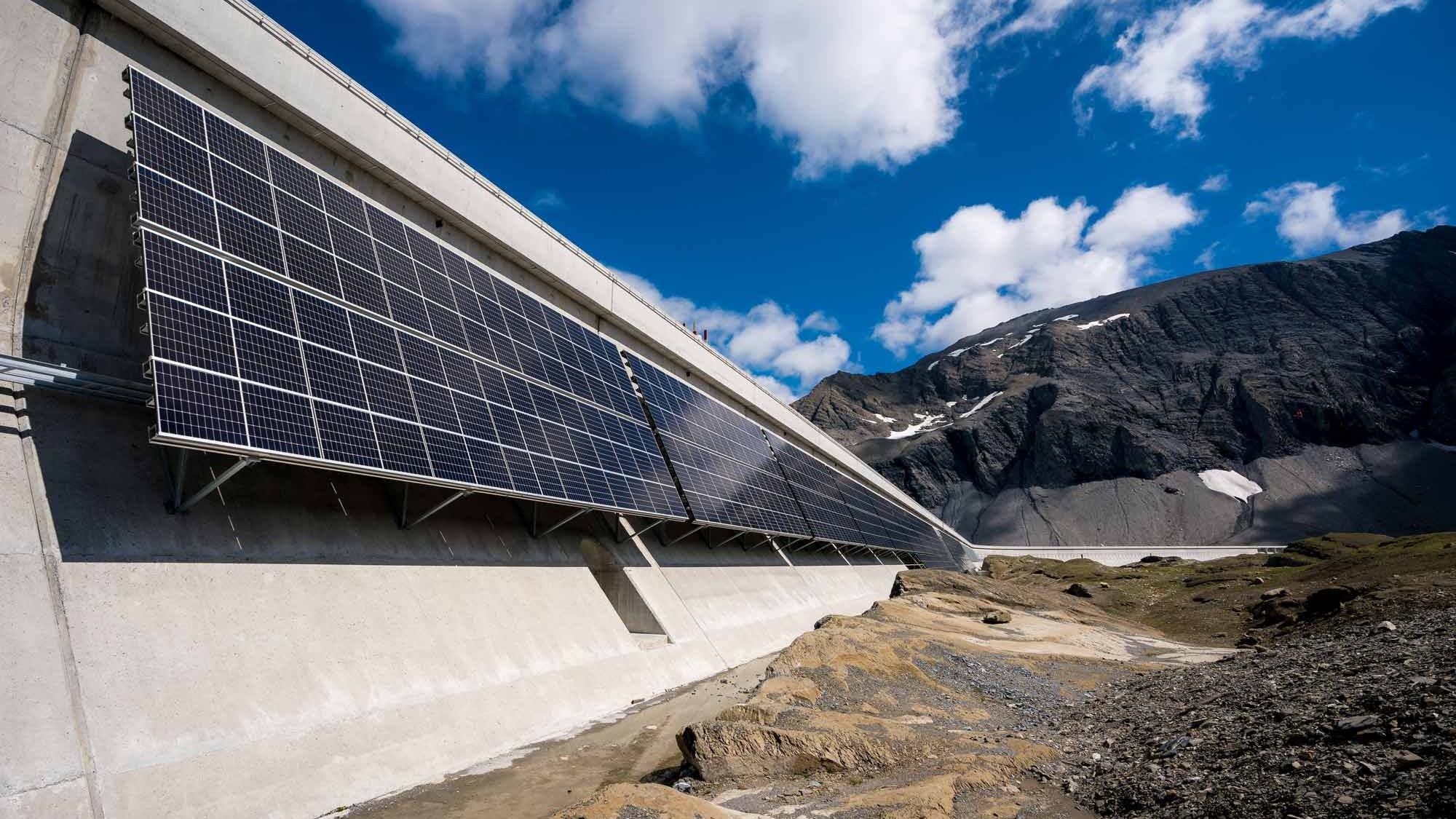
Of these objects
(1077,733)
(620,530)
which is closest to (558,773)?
(1077,733)

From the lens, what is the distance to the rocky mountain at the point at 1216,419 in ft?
372

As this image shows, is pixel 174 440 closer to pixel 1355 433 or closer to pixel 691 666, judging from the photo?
pixel 691 666

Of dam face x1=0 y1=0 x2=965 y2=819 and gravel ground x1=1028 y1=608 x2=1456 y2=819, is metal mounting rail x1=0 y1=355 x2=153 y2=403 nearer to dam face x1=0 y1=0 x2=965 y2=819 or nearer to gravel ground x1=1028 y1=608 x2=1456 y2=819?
dam face x1=0 y1=0 x2=965 y2=819

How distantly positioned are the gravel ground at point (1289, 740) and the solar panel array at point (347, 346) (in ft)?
36.5

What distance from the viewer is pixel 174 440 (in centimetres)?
870

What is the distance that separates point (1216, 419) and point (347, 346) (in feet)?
501

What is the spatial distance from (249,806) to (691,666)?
40.0 ft

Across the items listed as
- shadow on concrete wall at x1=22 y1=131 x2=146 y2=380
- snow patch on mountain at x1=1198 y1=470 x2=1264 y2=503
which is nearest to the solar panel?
shadow on concrete wall at x1=22 y1=131 x2=146 y2=380

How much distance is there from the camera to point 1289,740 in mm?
9242

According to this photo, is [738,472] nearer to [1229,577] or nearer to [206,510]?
[206,510]

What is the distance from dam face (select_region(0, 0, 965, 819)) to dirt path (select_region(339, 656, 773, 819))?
1.55 ft

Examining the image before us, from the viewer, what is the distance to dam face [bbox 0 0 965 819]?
8281 millimetres

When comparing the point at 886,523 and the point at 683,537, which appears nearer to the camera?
the point at 683,537

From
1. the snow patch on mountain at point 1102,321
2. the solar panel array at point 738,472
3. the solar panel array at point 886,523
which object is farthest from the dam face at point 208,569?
the snow patch on mountain at point 1102,321
